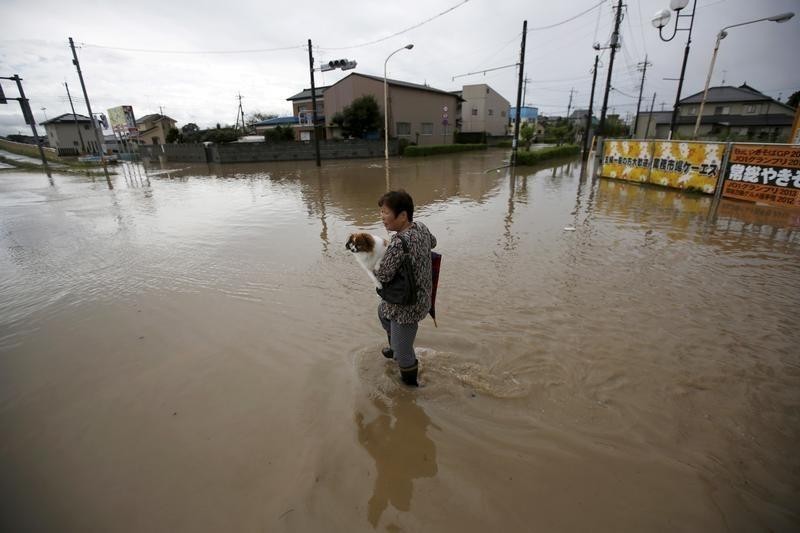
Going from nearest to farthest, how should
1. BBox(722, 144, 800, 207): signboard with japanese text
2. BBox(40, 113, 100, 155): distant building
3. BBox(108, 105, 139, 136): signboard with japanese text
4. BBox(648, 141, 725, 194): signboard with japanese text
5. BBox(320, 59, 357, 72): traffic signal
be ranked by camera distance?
BBox(722, 144, 800, 207): signboard with japanese text, BBox(648, 141, 725, 194): signboard with japanese text, BBox(320, 59, 357, 72): traffic signal, BBox(108, 105, 139, 136): signboard with japanese text, BBox(40, 113, 100, 155): distant building

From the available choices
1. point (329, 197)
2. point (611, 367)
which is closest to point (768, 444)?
point (611, 367)

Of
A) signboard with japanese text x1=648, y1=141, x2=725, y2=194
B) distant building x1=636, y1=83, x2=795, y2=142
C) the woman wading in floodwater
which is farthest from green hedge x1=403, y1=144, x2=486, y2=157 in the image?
the woman wading in floodwater

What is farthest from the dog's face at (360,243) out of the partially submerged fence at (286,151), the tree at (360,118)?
the tree at (360,118)

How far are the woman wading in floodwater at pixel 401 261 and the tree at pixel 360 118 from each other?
34.6 m

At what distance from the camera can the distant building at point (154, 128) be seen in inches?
2040

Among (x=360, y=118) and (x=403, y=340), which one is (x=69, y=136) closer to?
(x=360, y=118)

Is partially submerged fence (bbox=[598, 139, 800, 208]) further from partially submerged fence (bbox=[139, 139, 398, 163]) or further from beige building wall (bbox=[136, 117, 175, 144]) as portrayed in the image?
beige building wall (bbox=[136, 117, 175, 144])

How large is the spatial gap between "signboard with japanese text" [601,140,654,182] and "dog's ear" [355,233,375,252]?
15.0 metres

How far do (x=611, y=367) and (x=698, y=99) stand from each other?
180ft

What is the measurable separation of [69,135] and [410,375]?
67.4 m

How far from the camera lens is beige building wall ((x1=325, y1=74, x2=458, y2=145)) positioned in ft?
121

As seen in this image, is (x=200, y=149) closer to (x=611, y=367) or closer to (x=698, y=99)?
(x=611, y=367)

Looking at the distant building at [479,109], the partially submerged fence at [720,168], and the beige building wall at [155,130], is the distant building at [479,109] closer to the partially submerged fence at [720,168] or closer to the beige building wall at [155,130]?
the beige building wall at [155,130]

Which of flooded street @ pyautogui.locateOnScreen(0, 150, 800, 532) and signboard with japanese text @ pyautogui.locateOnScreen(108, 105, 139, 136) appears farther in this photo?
signboard with japanese text @ pyautogui.locateOnScreen(108, 105, 139, 136)
